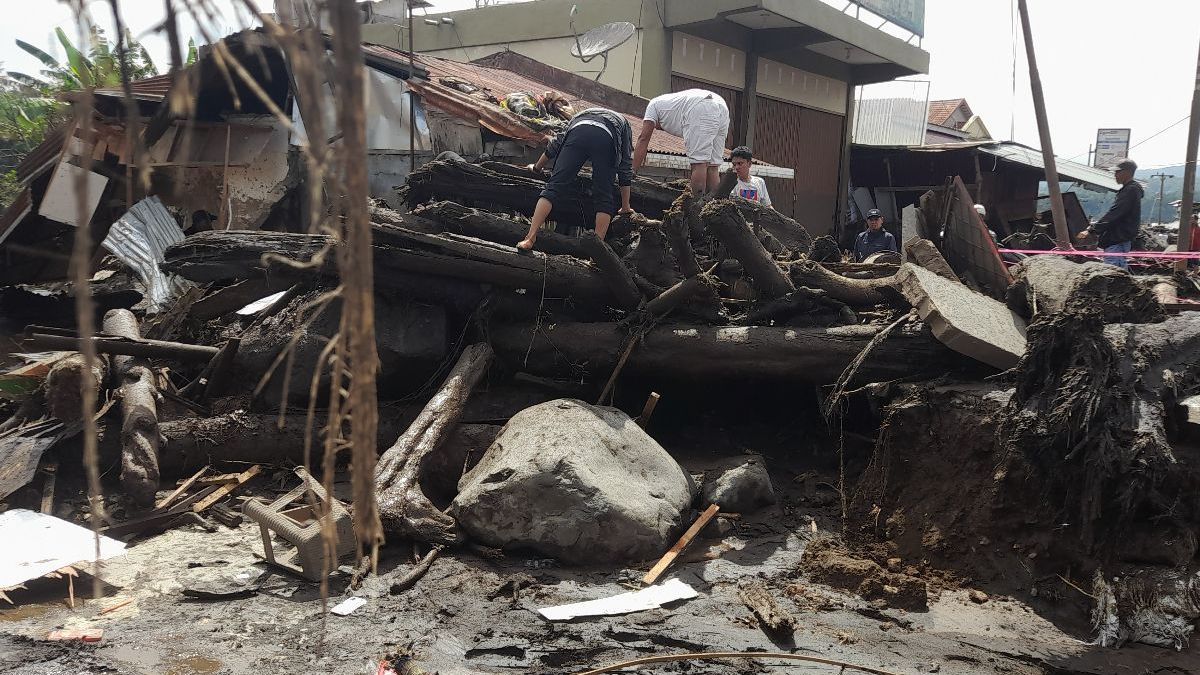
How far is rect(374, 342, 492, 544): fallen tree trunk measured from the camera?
5.13 metres

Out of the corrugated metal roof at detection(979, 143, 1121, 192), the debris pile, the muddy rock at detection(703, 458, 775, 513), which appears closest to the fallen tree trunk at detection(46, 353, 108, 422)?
the debris pile

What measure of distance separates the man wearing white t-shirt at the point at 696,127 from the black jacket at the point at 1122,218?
4737 millimetres

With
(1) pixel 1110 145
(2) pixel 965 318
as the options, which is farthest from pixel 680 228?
(1) pixel 1110 145

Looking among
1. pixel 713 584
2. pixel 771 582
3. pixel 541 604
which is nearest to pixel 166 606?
pixel 541 604

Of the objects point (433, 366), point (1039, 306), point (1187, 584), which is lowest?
point (1187, 584)

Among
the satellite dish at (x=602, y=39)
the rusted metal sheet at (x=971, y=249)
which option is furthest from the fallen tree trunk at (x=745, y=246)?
the satellite dish at (x=602, y=39)

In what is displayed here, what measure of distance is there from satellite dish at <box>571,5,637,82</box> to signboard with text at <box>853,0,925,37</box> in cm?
570

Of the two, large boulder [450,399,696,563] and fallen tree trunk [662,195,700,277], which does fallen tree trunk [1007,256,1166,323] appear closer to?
fallen tree trunk [662,195,700,277]

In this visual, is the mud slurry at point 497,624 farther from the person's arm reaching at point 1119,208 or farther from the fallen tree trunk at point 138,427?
the person's arm reaching at point 1119,208

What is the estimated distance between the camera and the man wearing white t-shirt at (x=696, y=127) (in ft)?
27.8

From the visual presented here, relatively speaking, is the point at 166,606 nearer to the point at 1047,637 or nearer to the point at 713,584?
the point at 713,584

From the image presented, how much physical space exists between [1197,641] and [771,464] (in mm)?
3075

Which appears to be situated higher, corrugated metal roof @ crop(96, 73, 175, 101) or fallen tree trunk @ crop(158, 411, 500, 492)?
corrugated metal roof @ crop(96, 73, 175, 101)

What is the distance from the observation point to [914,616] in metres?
4.76
